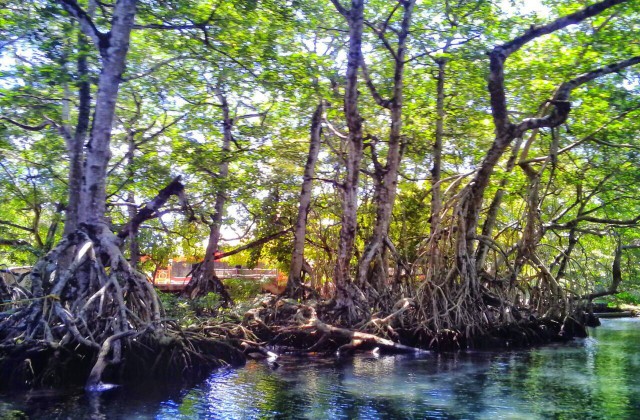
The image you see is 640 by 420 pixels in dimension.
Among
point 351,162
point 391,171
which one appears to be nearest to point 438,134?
point 391,171

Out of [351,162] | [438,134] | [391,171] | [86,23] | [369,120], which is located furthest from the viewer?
[369,120]

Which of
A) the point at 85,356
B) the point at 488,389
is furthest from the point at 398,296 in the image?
the point at 85,356

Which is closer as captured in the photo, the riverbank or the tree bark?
the riverbank

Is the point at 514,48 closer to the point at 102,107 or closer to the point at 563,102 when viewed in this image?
the point at 563,102

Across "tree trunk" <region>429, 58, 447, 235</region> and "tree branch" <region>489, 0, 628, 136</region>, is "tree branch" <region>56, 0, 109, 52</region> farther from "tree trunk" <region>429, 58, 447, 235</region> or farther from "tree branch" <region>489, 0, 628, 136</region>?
"tree trunk" <region>429, 58, 447, 235</region>

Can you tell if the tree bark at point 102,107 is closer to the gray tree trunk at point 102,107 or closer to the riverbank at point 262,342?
the gray tree trunk at point 102,107

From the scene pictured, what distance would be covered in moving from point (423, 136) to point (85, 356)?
463 inches

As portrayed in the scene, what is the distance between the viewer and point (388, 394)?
9.40 metres

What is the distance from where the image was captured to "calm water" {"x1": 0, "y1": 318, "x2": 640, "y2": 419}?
8164 mm

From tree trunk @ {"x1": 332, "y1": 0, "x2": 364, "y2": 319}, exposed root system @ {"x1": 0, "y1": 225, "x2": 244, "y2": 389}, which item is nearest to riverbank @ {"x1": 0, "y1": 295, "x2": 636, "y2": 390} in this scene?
exposed root system @ {"x1": 0, "y1": 225, "x2": 244, "y2": 389}

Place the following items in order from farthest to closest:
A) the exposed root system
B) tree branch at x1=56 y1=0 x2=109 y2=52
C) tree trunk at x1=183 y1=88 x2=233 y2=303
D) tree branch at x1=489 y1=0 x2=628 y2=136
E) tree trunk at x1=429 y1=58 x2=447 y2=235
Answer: tree trunk at x1=183 y1=88 x2=233 y2=303 < tree trunk at x1=429 y1=58 x2=447 y2=235 < tree branch at x1=489 y1=0 x2=628 y2=136 < tree branch at x1=56 y1=0 x2=109 y2=52 < the exposed root system

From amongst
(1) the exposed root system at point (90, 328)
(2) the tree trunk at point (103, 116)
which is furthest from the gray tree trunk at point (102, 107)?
(1) the exposed root system at point (90, 328)

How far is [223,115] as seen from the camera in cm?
1795

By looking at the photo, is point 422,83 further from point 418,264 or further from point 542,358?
point 542,358
